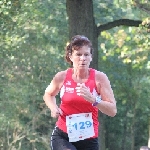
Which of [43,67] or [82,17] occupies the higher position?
[82,17]

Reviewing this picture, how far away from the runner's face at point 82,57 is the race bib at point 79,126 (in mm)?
428

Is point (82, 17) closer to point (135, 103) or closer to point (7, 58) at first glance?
point (7, 58)

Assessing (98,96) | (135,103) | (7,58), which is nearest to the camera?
(98,96)

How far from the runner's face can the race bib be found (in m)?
0.43

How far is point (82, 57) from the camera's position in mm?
4703

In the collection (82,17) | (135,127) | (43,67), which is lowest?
(135,127)

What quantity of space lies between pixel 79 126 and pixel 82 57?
653 millimetres

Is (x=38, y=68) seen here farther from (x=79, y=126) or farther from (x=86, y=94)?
(x=86, y=94)

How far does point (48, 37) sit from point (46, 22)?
0.69 meters

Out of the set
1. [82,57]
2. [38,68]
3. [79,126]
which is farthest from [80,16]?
[38,68]

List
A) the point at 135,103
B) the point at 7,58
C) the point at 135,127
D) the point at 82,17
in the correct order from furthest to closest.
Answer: the point at 135,127
the point at 135,103
the point at 7,58
the point at 82,17

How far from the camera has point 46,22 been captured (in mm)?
24141

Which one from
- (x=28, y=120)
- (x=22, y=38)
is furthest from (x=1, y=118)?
(x=22, y=38)

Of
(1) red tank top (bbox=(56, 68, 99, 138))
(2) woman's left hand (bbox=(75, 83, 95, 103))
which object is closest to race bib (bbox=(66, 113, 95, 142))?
(1) red tank top (bbox=(56, 68, 99, 138))
